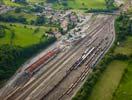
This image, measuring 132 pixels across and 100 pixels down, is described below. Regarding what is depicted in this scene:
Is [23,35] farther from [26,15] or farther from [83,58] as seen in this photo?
[26,15]

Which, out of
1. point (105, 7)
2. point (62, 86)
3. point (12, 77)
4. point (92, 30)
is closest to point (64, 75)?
point (62, 86)

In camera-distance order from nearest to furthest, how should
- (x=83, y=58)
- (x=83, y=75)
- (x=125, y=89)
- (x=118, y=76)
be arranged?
(x=125, y=89), (x=118, y=76), (x=83, y=75), (x=83, y=58)

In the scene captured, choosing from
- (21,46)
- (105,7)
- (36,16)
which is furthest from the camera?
(105,7)

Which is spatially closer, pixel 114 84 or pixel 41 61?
pixel 114 84

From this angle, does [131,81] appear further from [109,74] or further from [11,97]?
[11,97]

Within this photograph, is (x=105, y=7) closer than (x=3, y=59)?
No

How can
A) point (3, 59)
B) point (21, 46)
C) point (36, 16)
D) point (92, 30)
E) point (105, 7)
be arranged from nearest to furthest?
1. point (3, 59)
2. point (21, 46)
3. point (92, 30)
4. point (36, 16)
5. point (105, 7)

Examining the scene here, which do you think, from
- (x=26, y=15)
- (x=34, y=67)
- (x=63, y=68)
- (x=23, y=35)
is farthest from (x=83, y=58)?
(x=26, y=15)
